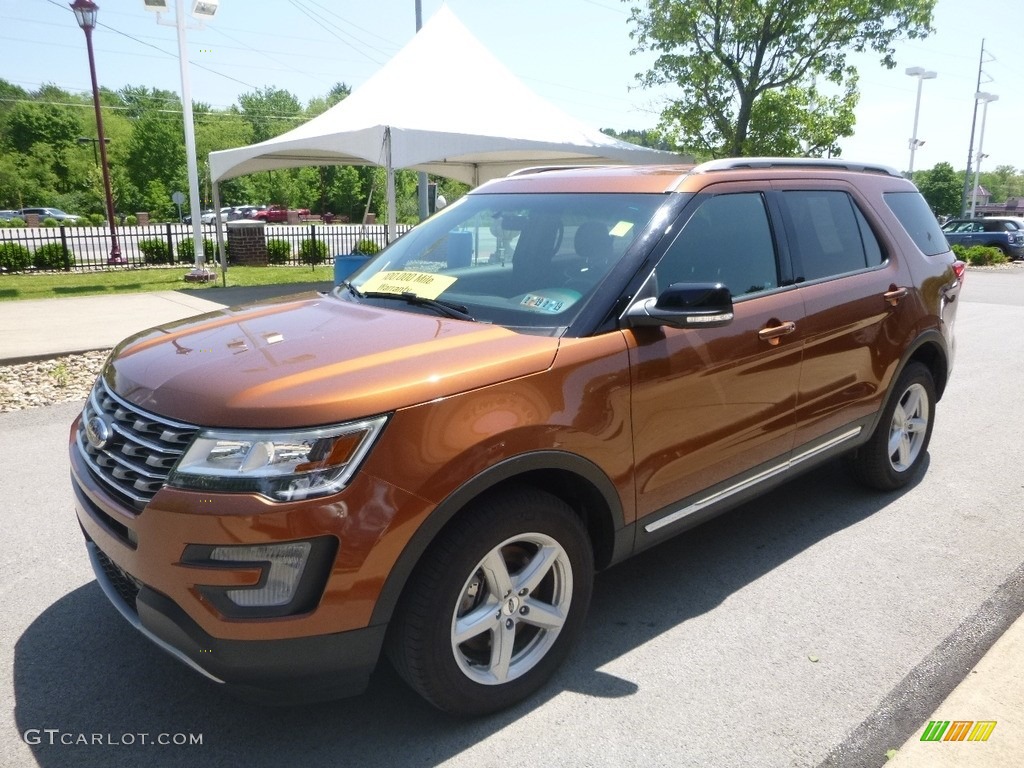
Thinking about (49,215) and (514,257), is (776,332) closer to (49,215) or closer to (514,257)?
(514,257)

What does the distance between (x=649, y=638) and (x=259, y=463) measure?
1.80 m

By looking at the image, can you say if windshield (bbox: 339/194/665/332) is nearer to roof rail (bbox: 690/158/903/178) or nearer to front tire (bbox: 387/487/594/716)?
roof rail (bbox: 690/158/903/178)

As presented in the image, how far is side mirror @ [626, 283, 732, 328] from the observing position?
270 cm

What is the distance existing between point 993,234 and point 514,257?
30035 mm

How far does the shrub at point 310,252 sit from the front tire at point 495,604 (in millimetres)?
19516

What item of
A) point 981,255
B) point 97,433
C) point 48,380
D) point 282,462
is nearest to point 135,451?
point 97,433

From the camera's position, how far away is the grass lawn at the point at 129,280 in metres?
14.2

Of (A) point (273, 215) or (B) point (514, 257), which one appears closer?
(B) point (514, 257)

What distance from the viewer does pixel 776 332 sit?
333cm

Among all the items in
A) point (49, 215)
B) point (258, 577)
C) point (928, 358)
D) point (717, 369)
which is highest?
point (49, 215)

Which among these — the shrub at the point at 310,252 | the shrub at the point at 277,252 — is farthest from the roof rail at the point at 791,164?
the shrub at the point at 277,252

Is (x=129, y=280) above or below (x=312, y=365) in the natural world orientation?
below

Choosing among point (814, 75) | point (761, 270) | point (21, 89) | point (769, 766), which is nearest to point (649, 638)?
point (769, 766)

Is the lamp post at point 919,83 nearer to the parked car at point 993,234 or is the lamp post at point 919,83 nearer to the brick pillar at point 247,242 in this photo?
the parked car at point 993,234
